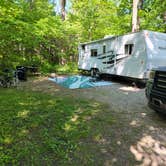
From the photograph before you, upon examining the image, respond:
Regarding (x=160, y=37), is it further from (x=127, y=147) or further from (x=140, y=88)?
(x=127, y=147)

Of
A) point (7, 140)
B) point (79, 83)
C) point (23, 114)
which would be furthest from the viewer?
point (79, 83)

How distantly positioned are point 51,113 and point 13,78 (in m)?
3.99

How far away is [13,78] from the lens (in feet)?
25.8

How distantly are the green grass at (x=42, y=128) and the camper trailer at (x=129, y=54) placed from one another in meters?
3.35

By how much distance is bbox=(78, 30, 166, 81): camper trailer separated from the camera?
7660mm

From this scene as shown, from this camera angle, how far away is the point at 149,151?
302cm

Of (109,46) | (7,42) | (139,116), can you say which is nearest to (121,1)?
(109,46)

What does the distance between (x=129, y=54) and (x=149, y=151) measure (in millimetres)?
6303

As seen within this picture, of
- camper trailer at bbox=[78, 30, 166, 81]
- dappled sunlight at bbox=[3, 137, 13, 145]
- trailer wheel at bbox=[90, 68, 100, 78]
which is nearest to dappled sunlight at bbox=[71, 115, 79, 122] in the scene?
dappled sunlight at bbox=[3, 137, 13, 145]

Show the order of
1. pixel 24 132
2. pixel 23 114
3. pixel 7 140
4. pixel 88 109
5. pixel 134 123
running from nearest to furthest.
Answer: pixel 7 140 < pixel 24 132 < pixel 134 123 < pixel 23 114 < pixel 88 109

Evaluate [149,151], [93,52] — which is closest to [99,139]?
[149,151]

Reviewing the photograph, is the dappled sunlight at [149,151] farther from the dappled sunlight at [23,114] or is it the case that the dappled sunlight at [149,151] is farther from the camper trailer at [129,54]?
the camper trailer at [129,54]

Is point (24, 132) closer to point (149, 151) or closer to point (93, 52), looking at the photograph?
point (149, 151)

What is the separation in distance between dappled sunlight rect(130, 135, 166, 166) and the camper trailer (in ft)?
15.5
